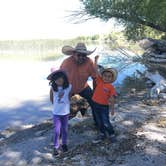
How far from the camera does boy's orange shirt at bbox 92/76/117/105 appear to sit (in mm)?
7399

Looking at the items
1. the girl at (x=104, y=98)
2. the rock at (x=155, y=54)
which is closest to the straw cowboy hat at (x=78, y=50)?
the girl at (x=104, y=98)

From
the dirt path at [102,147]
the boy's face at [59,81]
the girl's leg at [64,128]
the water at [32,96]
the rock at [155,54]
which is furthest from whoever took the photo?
the water at [32,96]

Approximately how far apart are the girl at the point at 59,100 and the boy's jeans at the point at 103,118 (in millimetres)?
608

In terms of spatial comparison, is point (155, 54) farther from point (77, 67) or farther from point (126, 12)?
point (77, 67)

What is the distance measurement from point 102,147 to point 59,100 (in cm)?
109

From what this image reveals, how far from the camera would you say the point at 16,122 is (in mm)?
15195

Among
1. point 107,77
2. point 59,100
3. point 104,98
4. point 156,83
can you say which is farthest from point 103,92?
point 156,83

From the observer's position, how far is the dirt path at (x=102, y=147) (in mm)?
6832

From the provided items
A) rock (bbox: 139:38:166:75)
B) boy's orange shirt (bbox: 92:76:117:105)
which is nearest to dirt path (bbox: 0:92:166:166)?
boy's orange shirt (bbox: 92:76:117:105)

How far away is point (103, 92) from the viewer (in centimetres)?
745

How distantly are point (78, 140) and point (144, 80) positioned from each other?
30.2ft

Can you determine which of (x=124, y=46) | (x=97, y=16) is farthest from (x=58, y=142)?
(x=97, y=16)

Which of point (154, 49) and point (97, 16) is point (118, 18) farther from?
point (154, 49)

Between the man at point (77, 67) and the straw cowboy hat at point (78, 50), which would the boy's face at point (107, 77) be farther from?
the straw cowboy hat at point (78, 50)
